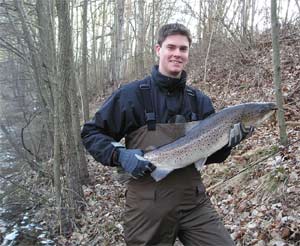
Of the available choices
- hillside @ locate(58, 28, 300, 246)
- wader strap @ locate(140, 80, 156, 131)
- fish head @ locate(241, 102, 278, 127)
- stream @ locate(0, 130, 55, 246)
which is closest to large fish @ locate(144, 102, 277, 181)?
fish head @ locate(241, 102, 278, 127)

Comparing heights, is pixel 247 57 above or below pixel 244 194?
above

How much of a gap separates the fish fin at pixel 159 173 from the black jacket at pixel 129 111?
1.23ft

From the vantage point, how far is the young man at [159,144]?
10.7 ft

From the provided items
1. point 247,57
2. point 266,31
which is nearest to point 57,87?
point 247,57

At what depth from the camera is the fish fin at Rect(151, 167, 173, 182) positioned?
3.20 meters

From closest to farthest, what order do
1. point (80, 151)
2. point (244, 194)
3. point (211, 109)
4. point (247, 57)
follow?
point (211, 109) → point (244, 194) → point (80, 151) → point (247, 57)

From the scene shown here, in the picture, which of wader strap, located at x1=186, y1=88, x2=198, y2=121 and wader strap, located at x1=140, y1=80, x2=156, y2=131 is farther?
wader strap, located at x1=186, y1=88, x2=198, y2=121

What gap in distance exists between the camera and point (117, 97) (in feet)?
11.2

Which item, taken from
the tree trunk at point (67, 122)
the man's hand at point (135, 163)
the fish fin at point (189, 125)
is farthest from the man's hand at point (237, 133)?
the tree trunk at point (67, 122)

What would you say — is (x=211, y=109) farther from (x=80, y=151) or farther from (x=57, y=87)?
(x=80, y=151)

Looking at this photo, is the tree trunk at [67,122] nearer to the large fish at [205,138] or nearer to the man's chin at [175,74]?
the man's chin at [175,74]

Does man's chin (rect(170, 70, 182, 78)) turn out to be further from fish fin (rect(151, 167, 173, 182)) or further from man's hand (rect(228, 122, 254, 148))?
fish fin (rect(151, 167, 173, 182))

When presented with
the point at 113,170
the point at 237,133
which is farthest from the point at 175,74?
the point at 113,170

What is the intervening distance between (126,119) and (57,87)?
14.5 feet
